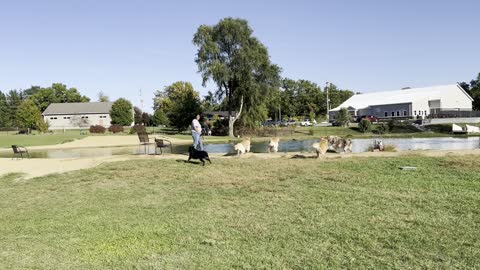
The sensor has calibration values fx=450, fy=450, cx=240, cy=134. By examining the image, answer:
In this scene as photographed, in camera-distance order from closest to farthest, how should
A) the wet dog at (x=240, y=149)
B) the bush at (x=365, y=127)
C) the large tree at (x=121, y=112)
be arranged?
1. the wet dog at (x=240, y=149)
2. the bush at (x=365, y=127)
3. the large tree at (x=121, y=112)

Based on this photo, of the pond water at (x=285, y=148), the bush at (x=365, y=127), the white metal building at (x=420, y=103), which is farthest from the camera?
the white metal building at (x=420, y=103)

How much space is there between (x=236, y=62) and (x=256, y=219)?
Result: 4615cm

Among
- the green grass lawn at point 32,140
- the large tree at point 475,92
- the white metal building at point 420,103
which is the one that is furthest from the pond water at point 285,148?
the large tree at point 475,92

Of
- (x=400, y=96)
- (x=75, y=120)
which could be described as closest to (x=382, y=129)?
(x=400, y=96)

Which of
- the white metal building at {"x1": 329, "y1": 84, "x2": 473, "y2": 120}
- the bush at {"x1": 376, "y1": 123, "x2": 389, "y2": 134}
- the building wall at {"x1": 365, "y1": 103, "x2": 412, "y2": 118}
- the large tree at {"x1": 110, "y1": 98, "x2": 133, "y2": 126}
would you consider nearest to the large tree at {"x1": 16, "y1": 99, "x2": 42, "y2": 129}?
the large tree at {"x1": 110, "y1": 98, "x2": 133, "y2": 126}

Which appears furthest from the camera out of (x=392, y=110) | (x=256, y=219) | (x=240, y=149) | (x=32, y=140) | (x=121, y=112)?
(x=121, y=112)

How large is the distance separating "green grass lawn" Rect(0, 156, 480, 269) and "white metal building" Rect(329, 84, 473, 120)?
68432 millimetres

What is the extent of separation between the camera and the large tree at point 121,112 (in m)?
82.1

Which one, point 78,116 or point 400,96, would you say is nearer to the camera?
point 400,96

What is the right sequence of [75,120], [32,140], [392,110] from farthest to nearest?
[75,120]
[392,110]
[32,140]

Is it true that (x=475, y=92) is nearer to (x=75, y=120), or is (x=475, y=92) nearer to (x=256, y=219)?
(x=75, y=120)

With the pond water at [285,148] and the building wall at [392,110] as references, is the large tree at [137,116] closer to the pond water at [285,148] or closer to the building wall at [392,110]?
the building wall at [392,110]

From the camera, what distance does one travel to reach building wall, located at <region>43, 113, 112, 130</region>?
94688mm

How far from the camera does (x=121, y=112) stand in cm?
8212
